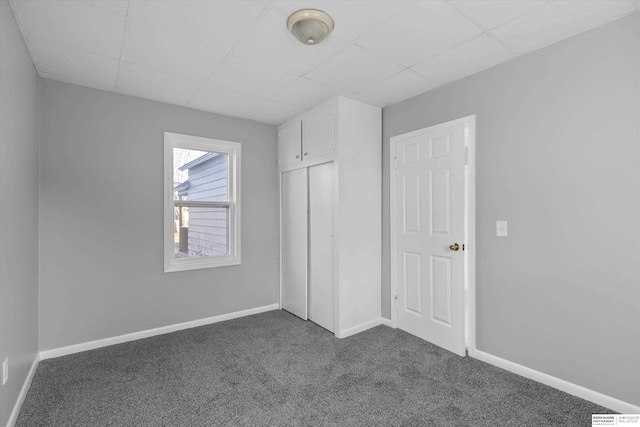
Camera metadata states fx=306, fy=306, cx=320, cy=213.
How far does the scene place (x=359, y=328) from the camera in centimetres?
327

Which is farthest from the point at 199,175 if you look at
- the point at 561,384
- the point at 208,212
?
the point at 561,384

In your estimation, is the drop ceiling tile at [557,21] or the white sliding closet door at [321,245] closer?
the drop ceiling tile at [557,21]

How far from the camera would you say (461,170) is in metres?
2.71

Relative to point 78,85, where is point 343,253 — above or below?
below

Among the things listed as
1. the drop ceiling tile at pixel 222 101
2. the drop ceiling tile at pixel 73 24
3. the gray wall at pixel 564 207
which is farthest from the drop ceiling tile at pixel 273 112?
the gray wall at pixel 564 207

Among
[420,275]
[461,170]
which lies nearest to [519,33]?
[461,170]

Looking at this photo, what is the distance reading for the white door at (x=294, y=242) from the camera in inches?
145

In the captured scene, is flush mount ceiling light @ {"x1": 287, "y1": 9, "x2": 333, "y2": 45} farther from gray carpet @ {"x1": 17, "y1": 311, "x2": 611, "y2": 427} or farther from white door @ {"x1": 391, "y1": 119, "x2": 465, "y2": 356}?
gray carpet @ {"x1": 17, "y1": 311, "x2": 611, "y2": 427}

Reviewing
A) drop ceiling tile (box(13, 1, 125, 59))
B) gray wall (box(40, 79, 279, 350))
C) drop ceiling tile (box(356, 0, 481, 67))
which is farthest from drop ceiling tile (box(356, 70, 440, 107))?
drop ceiling tile (box(13, 1, 125, 59))

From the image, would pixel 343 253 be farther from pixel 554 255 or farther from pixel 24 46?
pixel 24 46

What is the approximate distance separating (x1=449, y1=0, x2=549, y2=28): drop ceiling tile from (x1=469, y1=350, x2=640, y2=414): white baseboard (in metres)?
2.45

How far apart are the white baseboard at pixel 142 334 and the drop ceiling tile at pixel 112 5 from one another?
9.12 feet

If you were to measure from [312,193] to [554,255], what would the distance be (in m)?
2.29

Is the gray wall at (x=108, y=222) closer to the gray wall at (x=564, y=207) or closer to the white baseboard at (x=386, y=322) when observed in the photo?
the white baseboard at (x=386, y=322)
